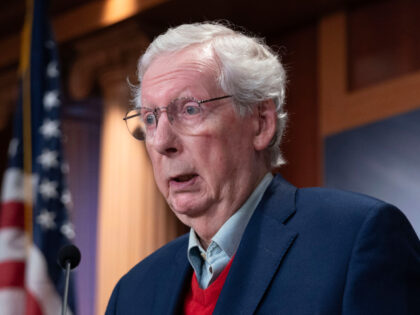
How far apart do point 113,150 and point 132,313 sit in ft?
13.0

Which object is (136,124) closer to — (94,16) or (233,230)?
(233,230)

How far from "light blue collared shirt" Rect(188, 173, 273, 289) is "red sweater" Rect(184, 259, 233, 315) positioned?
0.02 meters

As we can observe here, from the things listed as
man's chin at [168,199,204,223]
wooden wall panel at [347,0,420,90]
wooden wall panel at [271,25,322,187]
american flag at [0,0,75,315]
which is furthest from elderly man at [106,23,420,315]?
wooden wall panel at [271,25,322,187]

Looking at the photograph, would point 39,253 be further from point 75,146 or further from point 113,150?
point 75,146

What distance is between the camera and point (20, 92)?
17.5 ft

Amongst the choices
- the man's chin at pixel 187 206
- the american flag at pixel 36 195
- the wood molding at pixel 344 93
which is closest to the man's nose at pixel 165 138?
the man's chin at pixel 187 206

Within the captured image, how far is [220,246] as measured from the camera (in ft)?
6.93

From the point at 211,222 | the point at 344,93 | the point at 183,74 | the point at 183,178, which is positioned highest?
the point at 344,93

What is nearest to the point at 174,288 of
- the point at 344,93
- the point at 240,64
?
the point at 240,64

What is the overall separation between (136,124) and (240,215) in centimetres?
52

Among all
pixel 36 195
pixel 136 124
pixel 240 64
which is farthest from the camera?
pixel 36 195

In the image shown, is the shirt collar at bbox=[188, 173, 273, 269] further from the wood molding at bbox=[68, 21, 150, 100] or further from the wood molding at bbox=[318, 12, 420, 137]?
the wood molding at bbox=[68, 21, 150, 100]

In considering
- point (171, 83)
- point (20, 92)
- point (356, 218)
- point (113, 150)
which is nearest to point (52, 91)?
point (20, 92)

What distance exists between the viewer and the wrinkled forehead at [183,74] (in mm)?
2197
